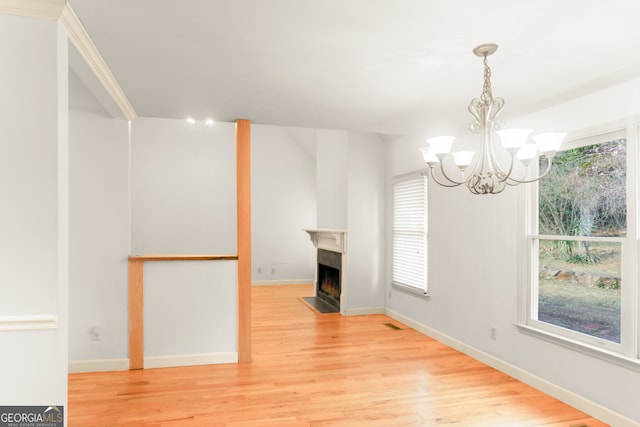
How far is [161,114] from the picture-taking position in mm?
4004

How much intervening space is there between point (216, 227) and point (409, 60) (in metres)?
6.05

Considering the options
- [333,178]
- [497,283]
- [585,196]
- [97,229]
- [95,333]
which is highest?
[333,178]

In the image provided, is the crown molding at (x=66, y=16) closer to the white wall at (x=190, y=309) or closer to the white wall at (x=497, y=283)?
the white wall at (x=190, y=309)

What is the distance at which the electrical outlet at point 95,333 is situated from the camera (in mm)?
3805

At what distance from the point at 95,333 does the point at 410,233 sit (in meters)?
3.74

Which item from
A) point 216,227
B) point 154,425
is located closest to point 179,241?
point 216,227

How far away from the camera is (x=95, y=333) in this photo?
3809 millimetres

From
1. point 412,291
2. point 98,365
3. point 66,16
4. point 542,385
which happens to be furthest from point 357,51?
point 412,291

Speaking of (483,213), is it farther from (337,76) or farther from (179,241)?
(179,241)

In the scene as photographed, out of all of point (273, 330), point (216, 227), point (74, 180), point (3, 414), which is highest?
point (74, 180)

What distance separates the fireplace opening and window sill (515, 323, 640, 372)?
10.2 feet

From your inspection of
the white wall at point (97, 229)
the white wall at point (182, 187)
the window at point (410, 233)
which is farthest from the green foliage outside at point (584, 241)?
the white wall at point (182, 187)

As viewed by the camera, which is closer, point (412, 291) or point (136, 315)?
point (136, 315)

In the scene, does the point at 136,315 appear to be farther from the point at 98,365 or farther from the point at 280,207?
the point at 280,207
